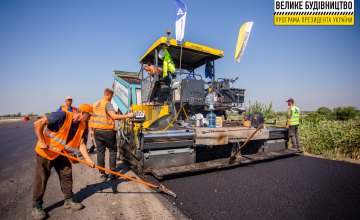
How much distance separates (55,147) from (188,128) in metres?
2.47

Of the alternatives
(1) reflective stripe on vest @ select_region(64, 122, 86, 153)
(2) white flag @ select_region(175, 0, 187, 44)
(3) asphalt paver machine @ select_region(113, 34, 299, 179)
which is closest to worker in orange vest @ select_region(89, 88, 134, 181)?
(3) asphalt paver machine @ select_region(113, 34, 299, 179)

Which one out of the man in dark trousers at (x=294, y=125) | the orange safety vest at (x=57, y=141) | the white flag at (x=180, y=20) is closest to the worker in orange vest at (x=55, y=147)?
the orange safety vest at (x=57, y=141)

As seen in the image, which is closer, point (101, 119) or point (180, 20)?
point (101, 119)

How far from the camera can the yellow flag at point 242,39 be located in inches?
242

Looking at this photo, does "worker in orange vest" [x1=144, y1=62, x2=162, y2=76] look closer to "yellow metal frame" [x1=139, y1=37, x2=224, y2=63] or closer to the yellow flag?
"yellow metal frame" [x1=139, y1=37, x2=224, y2=63]

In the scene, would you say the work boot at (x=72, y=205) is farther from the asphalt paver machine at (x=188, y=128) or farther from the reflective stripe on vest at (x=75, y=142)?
the asphalt paver machine at (x=188, y=128)

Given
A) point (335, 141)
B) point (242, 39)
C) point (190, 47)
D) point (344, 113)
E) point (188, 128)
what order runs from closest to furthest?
1. point (188, 128)
2. point (190, 47)
3. point (335, 141)
4. point (242, 39)
5. point (344, 113)

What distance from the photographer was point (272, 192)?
3.04 meters

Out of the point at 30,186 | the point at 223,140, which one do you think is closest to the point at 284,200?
the point at 223,140

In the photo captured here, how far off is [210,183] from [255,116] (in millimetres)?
2679

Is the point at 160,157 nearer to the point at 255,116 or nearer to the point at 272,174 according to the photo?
the point at 272,174

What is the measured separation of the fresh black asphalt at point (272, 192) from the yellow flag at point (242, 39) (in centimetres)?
353

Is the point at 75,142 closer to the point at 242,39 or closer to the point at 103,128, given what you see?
the point at 103,128

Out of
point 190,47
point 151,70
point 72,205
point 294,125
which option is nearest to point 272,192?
point 72,205
